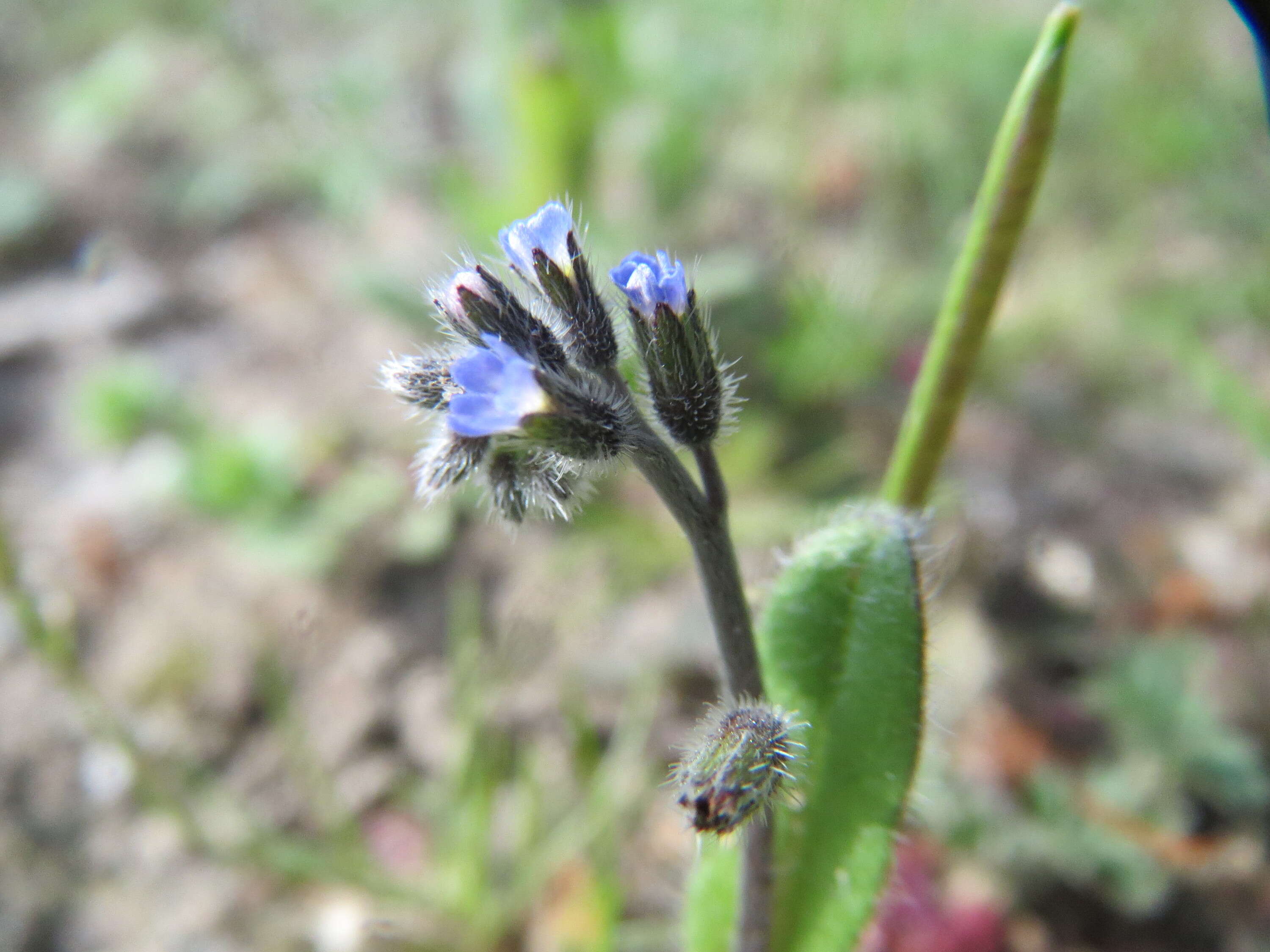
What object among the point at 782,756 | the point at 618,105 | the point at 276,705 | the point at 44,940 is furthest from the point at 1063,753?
the point at 618,105

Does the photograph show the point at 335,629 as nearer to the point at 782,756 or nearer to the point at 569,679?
the point at 569,679

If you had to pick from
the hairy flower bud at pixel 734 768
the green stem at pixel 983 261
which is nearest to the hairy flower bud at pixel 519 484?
the hairy flower bud at pixel 734 768

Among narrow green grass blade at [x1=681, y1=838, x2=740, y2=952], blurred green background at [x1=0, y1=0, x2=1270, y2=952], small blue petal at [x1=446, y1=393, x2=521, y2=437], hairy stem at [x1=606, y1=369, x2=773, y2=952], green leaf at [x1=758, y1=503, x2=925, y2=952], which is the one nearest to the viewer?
small blue petal at [x1=446, y1=393, x2=521, y2=437]

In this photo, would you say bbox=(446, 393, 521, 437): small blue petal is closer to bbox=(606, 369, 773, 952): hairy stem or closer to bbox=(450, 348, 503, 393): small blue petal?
bbox=(450, 348, 503, 393): small blue petal

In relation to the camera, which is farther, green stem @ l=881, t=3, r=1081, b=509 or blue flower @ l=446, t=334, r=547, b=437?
green stem @ l=881, t=3, r=1081, b=509

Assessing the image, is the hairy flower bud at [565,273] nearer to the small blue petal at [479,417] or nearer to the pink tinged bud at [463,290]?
the pink tinged bud at [463,290]

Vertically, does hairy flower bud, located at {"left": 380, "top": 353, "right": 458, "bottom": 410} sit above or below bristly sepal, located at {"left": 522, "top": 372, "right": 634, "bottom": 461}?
above

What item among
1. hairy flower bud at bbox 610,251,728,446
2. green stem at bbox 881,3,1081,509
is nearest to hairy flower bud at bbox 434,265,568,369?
hairy flower bud at bbox 610,251,728,446
